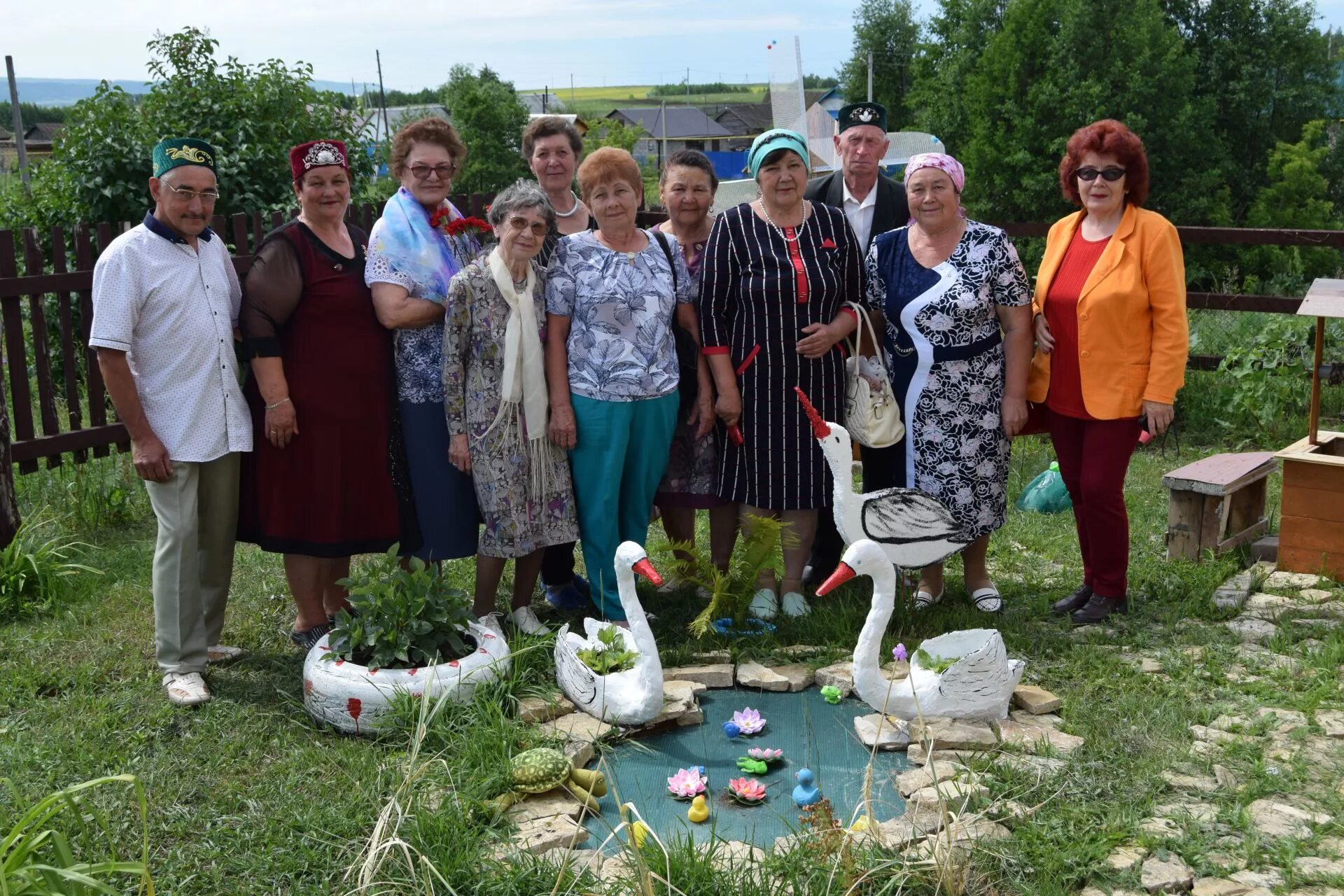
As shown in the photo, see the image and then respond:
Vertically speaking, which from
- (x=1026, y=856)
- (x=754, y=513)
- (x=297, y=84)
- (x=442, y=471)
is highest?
(x=297, y=84)

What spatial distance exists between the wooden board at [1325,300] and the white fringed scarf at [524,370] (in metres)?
3.38

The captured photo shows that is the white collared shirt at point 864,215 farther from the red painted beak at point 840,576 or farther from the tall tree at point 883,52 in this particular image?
the tall tree at point 883,52

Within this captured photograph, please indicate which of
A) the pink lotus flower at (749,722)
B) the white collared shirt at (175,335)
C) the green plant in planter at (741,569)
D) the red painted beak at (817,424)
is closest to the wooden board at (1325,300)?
the red painted beak at (817,424)

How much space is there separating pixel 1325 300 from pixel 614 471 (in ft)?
10.9

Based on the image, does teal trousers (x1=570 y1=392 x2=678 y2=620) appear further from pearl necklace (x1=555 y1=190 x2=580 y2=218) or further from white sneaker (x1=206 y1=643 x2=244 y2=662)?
white sneaker (x1=206 y1=643 x2=244 y2=662)

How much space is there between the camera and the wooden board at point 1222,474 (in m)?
5.30

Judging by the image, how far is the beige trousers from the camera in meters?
4.06

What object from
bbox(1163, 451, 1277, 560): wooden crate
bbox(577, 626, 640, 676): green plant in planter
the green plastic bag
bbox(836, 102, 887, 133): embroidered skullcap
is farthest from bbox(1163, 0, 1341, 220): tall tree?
bbox(577, 626, 640, 676): green plant in planter

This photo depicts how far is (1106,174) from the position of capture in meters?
4.36

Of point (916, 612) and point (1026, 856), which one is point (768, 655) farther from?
point (1026, 856)

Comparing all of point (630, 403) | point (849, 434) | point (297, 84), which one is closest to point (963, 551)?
point (849, 434)

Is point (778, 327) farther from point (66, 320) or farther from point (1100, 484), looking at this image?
point (66, 320)

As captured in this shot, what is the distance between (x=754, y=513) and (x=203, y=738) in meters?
2.31

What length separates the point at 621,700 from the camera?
382 cm
